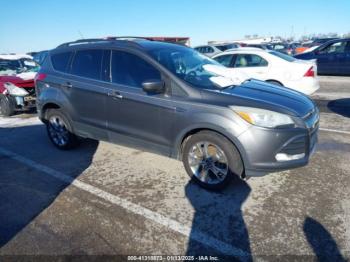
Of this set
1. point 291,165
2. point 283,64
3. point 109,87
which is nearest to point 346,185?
point 291,165

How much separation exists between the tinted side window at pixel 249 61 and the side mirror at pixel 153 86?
5.27 meters

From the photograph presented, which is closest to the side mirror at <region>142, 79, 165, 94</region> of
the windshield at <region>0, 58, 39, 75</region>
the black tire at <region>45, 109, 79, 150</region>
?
the black tire at <region>45, 109, 79, 150</region>

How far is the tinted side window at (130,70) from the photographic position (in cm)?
372

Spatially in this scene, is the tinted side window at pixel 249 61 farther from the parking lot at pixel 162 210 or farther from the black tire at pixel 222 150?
the black tire at pixel 222 150

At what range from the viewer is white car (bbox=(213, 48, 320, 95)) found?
7453 mm

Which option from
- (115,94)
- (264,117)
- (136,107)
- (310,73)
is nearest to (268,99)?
(264,117)

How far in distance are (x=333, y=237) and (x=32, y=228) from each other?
3010mm

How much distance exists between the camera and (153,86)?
3.41m

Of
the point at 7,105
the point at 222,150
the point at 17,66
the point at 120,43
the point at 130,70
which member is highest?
the point at 120,43

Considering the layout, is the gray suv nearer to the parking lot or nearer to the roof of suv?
the roof of suv

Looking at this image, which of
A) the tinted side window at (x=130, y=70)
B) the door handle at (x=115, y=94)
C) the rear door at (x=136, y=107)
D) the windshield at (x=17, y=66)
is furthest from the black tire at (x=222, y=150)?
the windshield at (x=17, y=66)

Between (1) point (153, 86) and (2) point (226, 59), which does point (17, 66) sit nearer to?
(2) point (226, 59)

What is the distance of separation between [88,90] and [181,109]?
1.68 m

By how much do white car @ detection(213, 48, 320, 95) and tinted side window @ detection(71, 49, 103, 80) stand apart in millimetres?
4142
